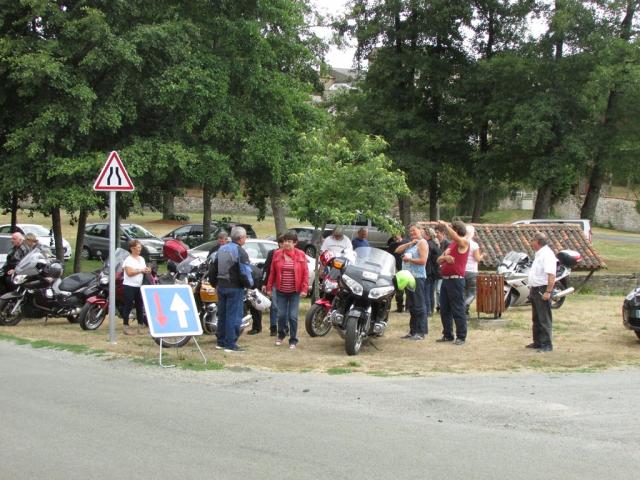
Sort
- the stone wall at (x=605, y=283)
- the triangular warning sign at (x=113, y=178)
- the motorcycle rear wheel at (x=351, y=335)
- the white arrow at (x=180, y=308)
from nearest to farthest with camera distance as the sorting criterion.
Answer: the white arrow at (x=180, y=308) < the motorcycle rear wheel at (x=351, y=335) < the triangular warning sign at (x=113, y=178) < the stone wall at (x=605, y=283)

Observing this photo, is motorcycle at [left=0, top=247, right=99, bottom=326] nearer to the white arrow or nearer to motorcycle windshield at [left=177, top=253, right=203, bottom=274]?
motorcycle windshield at [left=177, top=253, right=203, bottom=274]

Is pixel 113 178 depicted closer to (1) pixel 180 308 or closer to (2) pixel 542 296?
(1) pixel 180 308

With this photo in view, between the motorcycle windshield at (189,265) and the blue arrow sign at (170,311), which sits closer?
the blue arrow sign at (170,311)

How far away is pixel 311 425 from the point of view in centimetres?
695

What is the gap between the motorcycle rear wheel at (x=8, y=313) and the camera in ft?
45.6

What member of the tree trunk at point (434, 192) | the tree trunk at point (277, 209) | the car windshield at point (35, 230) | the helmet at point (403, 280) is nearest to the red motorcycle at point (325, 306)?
the helmet at point (403, 280)

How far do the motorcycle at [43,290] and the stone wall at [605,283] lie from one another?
13.6m

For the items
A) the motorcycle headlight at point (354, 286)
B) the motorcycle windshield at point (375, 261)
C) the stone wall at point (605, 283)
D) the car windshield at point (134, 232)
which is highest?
the motorcycle windshield at point (375, 261)

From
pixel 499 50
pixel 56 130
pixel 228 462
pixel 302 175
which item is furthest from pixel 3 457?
pixel 499 50

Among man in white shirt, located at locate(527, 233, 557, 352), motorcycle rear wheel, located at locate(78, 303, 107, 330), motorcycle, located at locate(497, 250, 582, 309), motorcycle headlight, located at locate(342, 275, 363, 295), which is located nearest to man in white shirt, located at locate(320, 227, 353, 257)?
motorcycle headlight, located at locate(342, 275, 363, 295)

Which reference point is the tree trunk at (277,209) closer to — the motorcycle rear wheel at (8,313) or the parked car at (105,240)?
the parked car at (105,240)

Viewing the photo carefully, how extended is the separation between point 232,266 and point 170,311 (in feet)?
3.69

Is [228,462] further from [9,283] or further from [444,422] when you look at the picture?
[9,283]

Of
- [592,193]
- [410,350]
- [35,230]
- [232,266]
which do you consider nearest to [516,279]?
[410,350]
